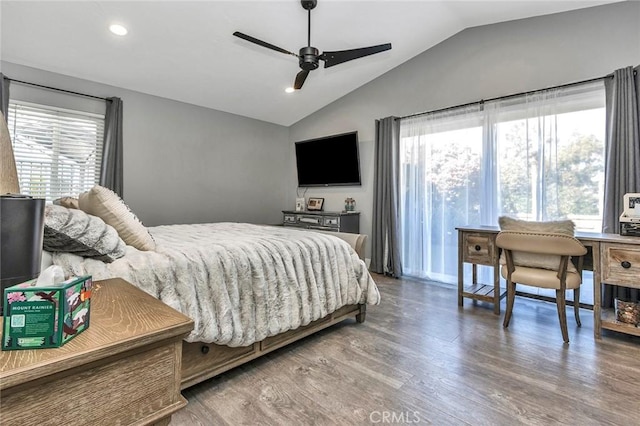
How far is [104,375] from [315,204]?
4734mm

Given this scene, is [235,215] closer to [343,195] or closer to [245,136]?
[245,136]

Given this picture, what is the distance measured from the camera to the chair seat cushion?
2357 mm

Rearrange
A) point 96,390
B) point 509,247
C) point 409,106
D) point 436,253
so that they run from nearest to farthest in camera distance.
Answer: point 96,390, point 509,247, point 436,253, point 409,106

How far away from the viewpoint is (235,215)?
5133mm

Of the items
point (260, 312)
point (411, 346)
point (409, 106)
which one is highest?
point (409, 106)

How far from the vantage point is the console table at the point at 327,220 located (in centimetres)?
449

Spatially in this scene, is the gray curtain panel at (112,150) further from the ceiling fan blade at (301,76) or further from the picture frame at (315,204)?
the picture frame at (315,204)

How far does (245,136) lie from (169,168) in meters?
1.37

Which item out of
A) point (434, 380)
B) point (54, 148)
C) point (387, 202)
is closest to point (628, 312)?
point (434, 380)

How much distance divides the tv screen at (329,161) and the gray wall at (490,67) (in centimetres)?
16

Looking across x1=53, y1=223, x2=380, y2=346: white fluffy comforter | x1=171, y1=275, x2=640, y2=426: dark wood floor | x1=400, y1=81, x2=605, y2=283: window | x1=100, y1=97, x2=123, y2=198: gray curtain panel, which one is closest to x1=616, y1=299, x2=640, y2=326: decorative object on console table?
x1=171, y1=275, x2=640, y2=426: dark wood floor

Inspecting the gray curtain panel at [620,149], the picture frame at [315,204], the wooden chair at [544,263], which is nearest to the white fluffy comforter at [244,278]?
the wooden chair at [544,263]

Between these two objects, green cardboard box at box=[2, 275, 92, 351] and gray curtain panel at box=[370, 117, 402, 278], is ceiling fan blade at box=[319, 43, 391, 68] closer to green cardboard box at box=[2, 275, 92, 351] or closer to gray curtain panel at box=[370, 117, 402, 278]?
gray curtain panel at box=[370, 117, 402, 278]

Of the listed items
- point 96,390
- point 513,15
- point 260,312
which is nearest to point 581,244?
point 260,312
